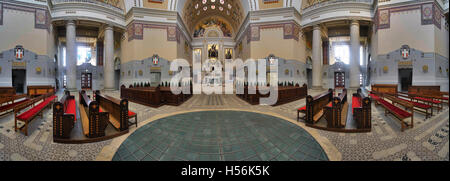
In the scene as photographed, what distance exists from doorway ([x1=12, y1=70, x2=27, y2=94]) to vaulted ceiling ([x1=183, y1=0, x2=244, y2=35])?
14.4 meters

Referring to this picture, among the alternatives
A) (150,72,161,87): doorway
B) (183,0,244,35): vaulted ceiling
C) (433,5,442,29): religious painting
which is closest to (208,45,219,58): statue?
(183,0,244,35): vaulted ceiling

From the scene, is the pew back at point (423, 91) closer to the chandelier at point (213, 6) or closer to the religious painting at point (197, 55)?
the chandelier at point (213, 6)

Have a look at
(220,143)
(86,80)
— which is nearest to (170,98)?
(220,143)

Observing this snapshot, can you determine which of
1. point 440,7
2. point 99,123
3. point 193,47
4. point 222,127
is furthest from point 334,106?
point 193,47

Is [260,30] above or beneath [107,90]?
above

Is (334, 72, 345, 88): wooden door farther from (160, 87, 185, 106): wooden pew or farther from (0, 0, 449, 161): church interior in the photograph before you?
(160, 87, 185, 106): wooden pew

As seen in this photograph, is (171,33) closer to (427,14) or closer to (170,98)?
(170,98)

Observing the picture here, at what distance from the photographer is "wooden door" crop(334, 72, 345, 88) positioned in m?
17.7

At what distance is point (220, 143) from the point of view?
9.34 feet

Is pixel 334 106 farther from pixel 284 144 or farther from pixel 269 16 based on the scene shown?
pixel 269 16

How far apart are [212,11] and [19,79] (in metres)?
20.2

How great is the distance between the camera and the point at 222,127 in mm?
3783

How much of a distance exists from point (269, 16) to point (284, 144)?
14987mm

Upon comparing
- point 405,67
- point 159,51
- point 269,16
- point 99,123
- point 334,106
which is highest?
point 269,16
